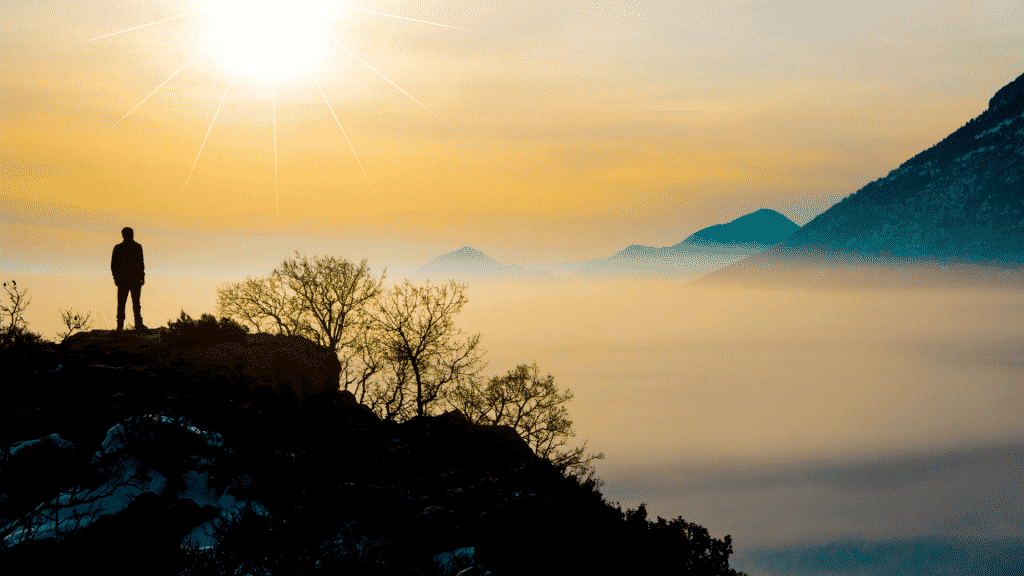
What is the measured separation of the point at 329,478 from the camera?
1736 cm

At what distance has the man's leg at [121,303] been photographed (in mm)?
28375

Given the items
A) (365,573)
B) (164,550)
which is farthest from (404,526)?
(164,550)

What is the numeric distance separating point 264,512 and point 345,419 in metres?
7.94

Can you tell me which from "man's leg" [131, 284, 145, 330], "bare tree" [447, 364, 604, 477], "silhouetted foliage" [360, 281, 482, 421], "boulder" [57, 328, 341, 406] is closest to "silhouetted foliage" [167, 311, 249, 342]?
"boulder" [57, 328, 341, 406]

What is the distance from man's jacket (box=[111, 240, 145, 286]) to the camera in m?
27.5

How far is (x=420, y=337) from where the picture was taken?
135ft

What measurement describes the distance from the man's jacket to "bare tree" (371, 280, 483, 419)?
15.7 meters

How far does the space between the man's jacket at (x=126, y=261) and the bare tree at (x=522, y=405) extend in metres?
20.4

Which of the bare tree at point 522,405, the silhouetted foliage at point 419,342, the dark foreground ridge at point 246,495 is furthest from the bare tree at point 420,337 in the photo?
the dark foreground ridge at point 246,495

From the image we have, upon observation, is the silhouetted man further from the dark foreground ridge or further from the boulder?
the dark foreground ridge

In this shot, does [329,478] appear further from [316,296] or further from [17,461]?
[316,296]

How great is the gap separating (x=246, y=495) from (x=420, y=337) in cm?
2544

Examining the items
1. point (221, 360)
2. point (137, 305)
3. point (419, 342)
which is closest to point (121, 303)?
point (137, 305)

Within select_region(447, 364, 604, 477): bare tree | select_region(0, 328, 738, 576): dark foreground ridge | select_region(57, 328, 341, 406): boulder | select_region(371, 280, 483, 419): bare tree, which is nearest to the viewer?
select_region(0, 328, 738, 576): dark foreground ridge
